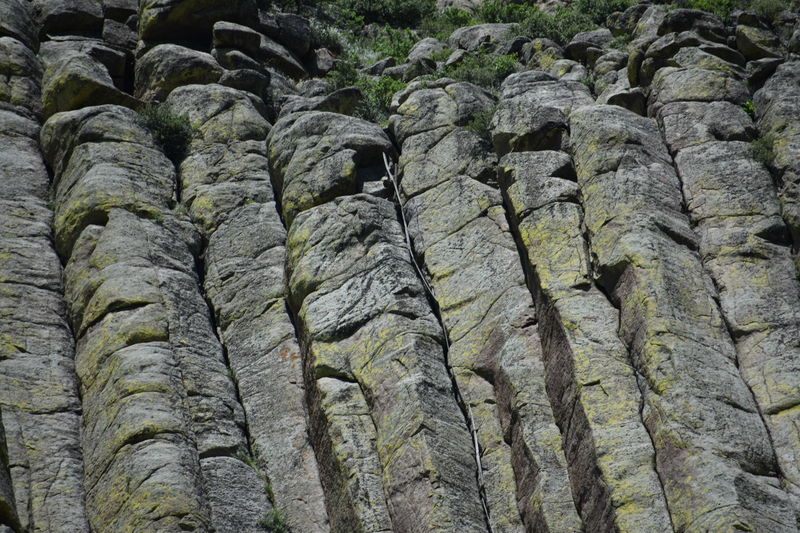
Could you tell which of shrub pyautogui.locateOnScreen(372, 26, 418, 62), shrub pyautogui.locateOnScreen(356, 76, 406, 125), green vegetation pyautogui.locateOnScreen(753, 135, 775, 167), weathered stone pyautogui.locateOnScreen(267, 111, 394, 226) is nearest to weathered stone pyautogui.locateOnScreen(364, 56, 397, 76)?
shrub pyautogui.locateOnScreen(356, 76, 406, 125)

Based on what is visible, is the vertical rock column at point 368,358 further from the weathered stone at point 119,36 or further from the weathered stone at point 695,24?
the weathered stone at point 119,36

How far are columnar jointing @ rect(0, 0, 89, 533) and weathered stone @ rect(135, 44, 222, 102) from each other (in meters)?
3.36

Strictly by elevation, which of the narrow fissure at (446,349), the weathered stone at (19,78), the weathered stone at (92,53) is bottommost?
the narrow fissure at (446,349)

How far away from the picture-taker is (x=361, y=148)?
69.4 ft

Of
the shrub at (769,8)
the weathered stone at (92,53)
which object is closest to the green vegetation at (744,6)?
the shrub at (769,8)

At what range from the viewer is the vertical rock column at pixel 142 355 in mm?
15211

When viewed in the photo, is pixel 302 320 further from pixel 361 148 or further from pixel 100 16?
pixel 100 16

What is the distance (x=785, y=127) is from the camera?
18.1 meters

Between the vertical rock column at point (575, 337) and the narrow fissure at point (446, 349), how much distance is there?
1.50 m

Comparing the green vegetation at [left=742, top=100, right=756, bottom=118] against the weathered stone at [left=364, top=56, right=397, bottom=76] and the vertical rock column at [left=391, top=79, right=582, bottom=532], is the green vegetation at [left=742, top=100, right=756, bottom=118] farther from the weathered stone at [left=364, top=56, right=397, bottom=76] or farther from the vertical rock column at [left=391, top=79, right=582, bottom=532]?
the weathered stone at [left=364, top=56, right=397, bottom=76]

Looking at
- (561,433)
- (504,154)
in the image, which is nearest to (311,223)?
(504,154)

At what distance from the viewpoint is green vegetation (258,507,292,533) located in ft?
52.5

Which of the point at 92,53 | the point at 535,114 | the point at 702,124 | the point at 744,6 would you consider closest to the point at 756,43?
the point at 744,6

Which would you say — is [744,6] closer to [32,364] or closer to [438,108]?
[438,108]
